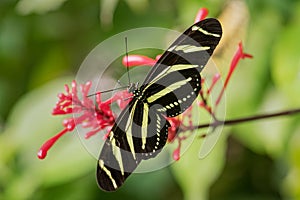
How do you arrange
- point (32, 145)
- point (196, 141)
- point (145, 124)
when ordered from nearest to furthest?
point (145, 124) < point (196, 141) < point (32, 145)

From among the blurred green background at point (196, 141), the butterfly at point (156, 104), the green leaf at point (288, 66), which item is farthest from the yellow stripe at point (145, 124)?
the green leaf at point (288, 66)

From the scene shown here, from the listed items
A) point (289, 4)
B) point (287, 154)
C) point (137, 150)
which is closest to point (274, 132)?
point (287, 154)

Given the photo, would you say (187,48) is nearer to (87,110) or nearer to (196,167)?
(87,110)

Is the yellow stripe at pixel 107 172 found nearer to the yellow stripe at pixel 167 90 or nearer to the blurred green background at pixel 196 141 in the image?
the yellow stripe at pixel 167 90

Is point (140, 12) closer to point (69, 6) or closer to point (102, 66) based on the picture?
point (69, 6)

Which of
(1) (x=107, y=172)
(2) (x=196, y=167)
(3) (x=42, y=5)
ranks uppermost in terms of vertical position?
(3) (x=42, y=5)

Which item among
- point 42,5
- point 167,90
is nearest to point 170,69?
point 167,90

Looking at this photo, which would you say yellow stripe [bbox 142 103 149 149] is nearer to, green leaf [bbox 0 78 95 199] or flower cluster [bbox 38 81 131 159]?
flower cluster [bbox 38 81 131 159]
